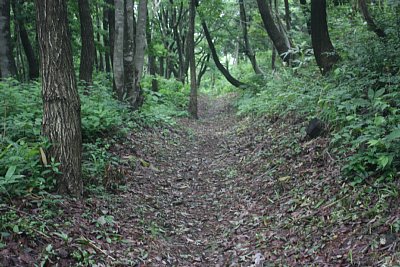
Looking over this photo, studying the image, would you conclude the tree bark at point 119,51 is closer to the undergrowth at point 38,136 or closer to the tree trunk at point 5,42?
the undergrowth at point 38,136

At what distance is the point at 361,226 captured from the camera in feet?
13.9

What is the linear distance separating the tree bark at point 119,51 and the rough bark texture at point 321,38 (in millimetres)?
5450

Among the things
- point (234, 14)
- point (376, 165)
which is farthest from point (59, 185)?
point (234, 14)

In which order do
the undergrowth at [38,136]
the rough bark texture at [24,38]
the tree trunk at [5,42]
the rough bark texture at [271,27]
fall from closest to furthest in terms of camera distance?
the undergrowth at [38,136], the tree trunk at [5,42], the rough bark texture at [271,27], the rough bark texture at [24,38]

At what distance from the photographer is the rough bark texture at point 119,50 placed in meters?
10.6

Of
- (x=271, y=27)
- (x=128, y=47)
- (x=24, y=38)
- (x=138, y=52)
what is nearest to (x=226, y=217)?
(x=128, y=47)

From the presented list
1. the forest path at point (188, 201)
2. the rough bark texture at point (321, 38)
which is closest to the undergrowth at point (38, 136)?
the forest path at point (188, 201)

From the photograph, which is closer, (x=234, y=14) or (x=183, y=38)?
(x=234, y=14)

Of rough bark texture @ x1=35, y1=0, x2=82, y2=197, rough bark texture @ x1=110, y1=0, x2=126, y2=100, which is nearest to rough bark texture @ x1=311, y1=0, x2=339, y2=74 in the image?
rough bark texture @ x1=110, y1=0, x2=126, y2=100

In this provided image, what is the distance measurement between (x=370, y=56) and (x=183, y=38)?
→ 2126 cm

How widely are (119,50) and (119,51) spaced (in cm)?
3

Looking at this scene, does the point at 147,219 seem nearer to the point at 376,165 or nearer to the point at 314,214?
the point at 314,214

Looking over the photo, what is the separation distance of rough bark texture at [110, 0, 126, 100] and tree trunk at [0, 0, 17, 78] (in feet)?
9.72

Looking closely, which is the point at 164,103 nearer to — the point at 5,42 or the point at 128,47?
the point at 128,47
